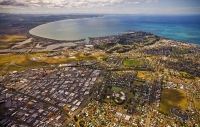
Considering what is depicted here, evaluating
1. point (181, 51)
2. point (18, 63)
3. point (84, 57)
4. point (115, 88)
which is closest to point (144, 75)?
point (115, 88)

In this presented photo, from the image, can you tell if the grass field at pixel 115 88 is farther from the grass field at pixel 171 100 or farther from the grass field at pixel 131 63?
the grass field at pixel 131 63

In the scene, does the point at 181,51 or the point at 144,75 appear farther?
the point at 181,51

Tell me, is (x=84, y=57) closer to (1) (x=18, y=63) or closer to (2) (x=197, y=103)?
(1) (x=18, y=63)

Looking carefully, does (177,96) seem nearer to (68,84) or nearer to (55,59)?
(68,84)

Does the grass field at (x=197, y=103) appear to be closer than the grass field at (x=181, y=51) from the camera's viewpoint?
Yes

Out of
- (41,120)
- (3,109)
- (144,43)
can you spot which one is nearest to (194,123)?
(41,120)

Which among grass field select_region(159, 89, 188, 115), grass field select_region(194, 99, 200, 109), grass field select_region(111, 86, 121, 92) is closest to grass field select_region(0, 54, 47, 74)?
grass field select_region(111, 86, 121, 92)

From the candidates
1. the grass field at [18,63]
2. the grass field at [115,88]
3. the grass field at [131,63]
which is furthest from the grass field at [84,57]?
the grass field at [115,88]

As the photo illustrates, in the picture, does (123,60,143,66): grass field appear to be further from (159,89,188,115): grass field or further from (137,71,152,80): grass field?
(159,89,188,115): grass field
